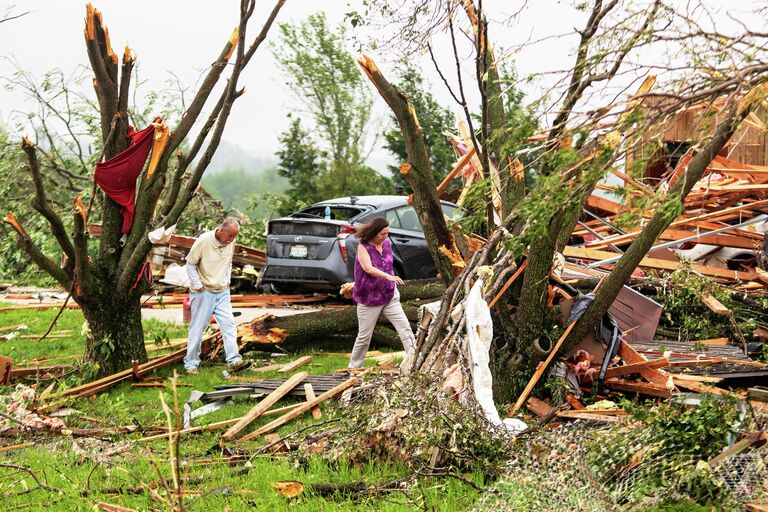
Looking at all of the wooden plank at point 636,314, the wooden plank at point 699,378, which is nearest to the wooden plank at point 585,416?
the wooden plank at point 699,378

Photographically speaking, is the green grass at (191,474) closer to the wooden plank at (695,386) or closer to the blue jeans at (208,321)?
the blue jeans at (208,321)

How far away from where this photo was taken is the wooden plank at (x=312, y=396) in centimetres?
788

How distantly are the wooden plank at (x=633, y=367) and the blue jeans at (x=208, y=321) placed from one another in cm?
450

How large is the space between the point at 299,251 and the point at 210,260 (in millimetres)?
3725

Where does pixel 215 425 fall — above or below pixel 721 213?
below

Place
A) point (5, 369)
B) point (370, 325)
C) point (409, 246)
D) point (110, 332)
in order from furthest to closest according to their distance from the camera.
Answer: point (409, 246), point (110, 332), point (370, 325), point (5, 369)

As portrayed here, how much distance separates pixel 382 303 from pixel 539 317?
194 cm

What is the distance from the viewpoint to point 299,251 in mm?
13961

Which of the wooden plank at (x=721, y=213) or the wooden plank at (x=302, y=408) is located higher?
the wooden plank at (x=721, y=213)

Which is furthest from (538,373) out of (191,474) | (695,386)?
(191,474)

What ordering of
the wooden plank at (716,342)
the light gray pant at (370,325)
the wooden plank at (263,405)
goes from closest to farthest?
the wooden plank at (263,405) → the light gray pant at (370,325) → the wooden plank at (716,342)

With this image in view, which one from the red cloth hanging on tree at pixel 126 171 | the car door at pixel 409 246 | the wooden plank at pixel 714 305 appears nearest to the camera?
the red cloth hanging on tree at pixel 126 171

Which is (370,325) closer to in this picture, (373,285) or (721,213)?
(373,285)

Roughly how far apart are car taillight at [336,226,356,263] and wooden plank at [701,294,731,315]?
5.42 meters
